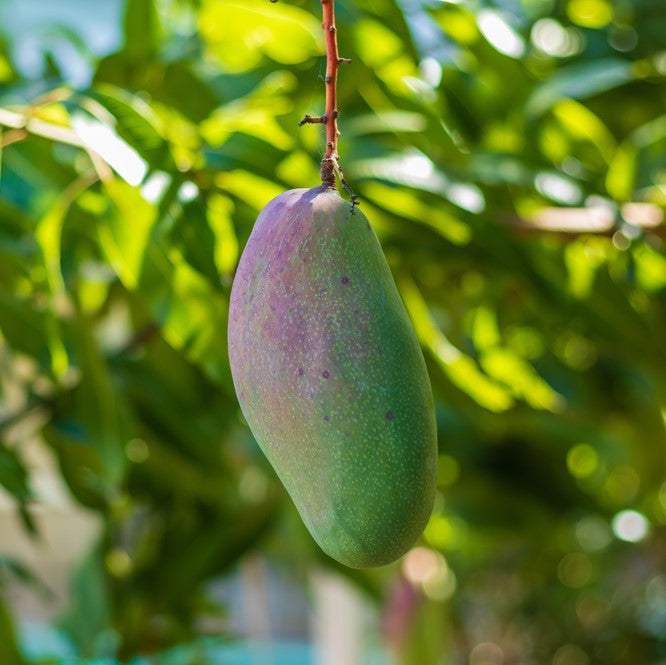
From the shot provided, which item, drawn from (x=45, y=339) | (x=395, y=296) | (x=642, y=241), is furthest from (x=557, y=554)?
(x=395, y=296)

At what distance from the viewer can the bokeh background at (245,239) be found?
14.9 inches

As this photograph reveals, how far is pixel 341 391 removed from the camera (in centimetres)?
19

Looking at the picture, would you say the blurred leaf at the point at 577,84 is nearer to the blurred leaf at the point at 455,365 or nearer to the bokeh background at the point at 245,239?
the bokeh background at the point at 245,239

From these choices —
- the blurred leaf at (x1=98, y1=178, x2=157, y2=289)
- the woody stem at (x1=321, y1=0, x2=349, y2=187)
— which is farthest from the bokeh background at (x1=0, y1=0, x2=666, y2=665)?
the woody stem at (x1=321, y1=0, x2=349, y2=187)

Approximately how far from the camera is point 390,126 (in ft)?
1.49

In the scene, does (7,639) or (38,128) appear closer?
(38,128)

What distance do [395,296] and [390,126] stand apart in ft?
0.87

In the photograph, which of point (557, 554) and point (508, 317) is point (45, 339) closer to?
point (508, 317)

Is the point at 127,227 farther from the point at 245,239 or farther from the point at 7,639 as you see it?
the point at 7,639

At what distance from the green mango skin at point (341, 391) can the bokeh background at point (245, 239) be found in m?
0.11

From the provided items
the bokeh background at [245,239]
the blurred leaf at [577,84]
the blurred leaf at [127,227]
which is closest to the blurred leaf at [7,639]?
the bokeh background at [245,239]

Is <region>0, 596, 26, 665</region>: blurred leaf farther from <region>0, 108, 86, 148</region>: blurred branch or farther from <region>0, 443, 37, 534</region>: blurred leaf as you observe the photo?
<region>0, 108, 86, 148</region>: blurred branch

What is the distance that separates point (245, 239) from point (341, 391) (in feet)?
0.63

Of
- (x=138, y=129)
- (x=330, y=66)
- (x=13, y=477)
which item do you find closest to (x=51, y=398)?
(x=13, y=477)
